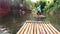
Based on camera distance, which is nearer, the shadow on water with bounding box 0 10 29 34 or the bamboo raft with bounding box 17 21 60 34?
the bamboo raft with bounding box 17 21 60 34

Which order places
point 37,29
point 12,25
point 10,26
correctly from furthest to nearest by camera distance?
point 12,25, point 10,26, point 37,29

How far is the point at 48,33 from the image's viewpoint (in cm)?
1002

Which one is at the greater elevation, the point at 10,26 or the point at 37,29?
the point at 37,29

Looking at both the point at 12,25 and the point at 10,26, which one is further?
the point at 12,25

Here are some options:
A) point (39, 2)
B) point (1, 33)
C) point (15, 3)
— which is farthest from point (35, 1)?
point (1, 33)

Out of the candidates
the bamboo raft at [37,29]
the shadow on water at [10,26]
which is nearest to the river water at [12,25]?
the shadow on water at [10,26]

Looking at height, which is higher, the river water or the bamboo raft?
the bamboo raft

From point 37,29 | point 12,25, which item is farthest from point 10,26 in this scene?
point 37,29

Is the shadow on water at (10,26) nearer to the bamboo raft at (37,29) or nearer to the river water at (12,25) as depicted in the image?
the river water at (12,25)

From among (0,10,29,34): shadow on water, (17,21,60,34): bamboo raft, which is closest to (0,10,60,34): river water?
(0,10,29,34): shadow on water

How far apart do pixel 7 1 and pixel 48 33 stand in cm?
2893

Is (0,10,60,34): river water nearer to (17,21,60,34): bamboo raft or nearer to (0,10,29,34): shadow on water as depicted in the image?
(0,10,29,34): shadow on water

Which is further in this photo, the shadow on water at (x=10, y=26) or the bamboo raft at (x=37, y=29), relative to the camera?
the shadow on water at (x=10, y=26)

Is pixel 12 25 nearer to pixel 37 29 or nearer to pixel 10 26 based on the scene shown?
pixel 10 26
